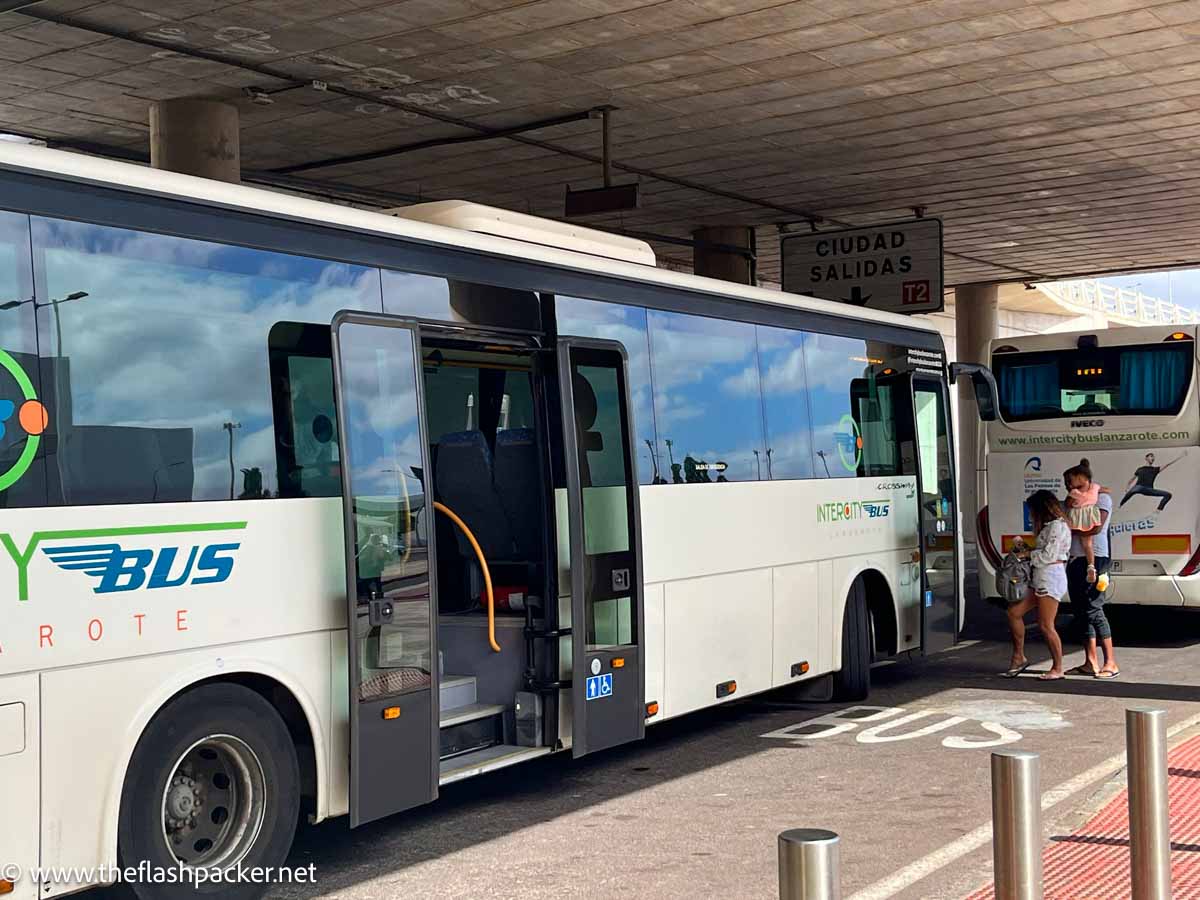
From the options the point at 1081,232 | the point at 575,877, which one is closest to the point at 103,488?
the point at 575,877

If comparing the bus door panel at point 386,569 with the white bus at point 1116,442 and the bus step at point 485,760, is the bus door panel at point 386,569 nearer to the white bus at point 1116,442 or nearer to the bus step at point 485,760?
the bus step at point 485,760

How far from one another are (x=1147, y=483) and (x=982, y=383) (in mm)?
3087

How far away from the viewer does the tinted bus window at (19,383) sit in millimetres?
5141

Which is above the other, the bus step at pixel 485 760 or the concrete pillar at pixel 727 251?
the concrete pillar at pixel 727 251

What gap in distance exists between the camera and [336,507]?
6520mm

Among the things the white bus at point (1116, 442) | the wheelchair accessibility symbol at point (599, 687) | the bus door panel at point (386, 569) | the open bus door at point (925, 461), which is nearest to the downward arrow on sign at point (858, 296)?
the white bus at point (1116, 442)

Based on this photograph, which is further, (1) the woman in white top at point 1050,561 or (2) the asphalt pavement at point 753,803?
(1) the woman in white top at point 1050,561

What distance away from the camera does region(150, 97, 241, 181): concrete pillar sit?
15086 mm

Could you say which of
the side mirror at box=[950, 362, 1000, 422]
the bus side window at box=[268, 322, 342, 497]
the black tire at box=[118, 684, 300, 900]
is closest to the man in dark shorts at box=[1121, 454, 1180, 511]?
the side mirror at box=[950, 362, 1000, 422]

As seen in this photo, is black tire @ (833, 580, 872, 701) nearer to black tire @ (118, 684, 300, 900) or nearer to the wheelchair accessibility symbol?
the wheelchair accessibility symbol

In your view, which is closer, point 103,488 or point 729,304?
point 103,488

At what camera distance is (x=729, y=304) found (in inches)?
394

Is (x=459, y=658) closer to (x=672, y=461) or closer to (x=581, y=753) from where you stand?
(x=581, y=753)

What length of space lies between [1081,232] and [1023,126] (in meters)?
9.21
